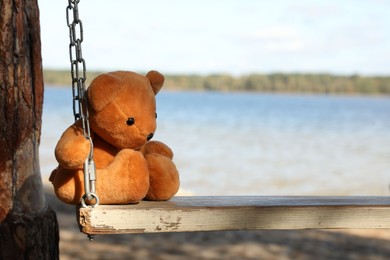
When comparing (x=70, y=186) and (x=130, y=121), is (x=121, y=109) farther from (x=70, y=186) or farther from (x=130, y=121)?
(x=70, y=186)

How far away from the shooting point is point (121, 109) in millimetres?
2412

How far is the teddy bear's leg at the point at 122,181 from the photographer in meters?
2.38

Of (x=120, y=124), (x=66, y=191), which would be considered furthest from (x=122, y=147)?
(x=66, y=191)

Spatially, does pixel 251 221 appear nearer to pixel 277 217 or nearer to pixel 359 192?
pixel 277 217

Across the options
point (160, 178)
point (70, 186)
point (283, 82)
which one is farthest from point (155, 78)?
point (283, 82)

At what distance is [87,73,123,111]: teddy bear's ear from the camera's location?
238 centimetres

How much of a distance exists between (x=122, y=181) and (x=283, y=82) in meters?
59.6

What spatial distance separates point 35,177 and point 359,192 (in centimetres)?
956

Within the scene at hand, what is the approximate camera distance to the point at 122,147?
8.05 feet

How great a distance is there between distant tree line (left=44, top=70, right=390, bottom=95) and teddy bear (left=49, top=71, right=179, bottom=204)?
173 feet

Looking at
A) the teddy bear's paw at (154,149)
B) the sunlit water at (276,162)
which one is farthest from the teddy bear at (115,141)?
the sunlit water at (276,162)

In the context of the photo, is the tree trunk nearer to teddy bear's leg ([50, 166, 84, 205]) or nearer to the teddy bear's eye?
teddy bear's leg ([50, 166, 84, 205])

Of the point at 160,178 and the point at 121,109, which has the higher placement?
the point at 121,109

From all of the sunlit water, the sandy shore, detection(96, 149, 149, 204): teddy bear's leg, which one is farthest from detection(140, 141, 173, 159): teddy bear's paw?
the sunlit water
